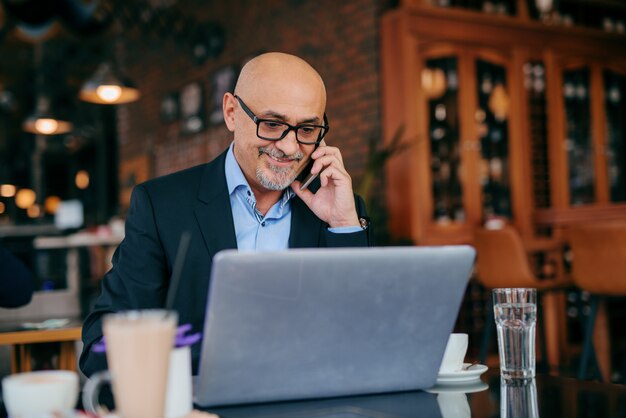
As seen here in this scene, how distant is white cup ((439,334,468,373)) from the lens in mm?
1281

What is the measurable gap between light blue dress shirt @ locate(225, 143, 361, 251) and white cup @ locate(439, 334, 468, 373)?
0.57 metres

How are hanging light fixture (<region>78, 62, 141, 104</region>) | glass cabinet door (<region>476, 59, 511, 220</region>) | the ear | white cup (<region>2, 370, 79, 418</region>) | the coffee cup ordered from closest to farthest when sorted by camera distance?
the coffee cup < white cup (<region>2, 370, 79, 418</region>) < the ear < glass cabinet door (<region>476, 59, 511, 220</region>) < hanging light fixture (<region>78, 62, 141, 104</region>)

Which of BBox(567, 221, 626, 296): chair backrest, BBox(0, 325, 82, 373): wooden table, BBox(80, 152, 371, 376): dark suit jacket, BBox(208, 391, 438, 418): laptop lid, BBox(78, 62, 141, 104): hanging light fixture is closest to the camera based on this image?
BBox(208, 391, 438, 418): laptop lid

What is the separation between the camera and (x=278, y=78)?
1.68 metres

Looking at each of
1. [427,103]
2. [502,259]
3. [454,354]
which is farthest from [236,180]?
[427,103]

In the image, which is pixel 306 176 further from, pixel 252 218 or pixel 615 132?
pixel 615 132

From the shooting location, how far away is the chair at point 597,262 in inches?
143

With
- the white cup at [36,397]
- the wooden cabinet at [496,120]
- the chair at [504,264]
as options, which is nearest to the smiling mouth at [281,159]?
the white cup at [36,397]

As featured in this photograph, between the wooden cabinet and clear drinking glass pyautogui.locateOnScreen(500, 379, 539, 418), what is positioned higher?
the wooden cabinet

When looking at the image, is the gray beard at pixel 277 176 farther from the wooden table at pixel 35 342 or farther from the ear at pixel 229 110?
the wooden table at pixel 35 342

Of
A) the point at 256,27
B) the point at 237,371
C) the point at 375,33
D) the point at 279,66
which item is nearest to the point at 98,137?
the point at 256,27

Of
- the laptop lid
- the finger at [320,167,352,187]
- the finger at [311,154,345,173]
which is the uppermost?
the finger at [311,154,345,173]

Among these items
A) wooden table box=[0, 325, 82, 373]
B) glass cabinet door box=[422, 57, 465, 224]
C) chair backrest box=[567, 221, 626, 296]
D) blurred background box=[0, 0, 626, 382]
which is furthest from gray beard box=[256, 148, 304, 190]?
glass cabinet door box=[422, 57, 465, 224]

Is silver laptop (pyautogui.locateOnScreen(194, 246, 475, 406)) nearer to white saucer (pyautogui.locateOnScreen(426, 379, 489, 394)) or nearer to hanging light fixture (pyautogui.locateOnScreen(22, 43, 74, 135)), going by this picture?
white saucer (pyautogui.locateOnScreen(426, 379, 489, 394))
